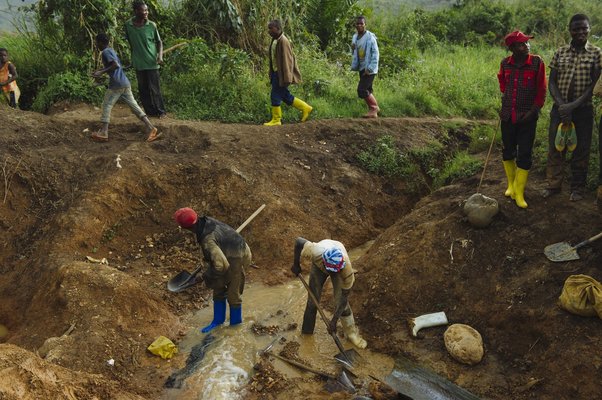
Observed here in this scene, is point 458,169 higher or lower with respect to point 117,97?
lower

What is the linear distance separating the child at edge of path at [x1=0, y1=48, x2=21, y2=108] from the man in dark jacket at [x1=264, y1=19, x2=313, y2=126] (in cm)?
451

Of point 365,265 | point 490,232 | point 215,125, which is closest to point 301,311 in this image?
point 365,265

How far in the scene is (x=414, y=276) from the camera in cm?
576

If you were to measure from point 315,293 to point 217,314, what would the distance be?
108 centimetres

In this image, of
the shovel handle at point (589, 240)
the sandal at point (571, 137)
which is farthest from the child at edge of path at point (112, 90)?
the shovel handle at point (589, 240)

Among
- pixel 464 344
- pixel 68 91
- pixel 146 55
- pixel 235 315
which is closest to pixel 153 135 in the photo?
pixel 146 55

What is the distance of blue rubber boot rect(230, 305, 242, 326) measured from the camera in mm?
5656

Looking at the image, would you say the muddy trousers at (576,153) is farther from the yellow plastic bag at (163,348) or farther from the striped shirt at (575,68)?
the yellow plastic bag at (163,348)

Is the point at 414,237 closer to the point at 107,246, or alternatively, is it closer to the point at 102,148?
the point at 107,246

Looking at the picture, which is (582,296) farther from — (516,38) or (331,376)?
(516,38)

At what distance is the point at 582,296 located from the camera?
453 centimetres

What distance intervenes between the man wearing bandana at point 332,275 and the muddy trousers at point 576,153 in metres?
2.43

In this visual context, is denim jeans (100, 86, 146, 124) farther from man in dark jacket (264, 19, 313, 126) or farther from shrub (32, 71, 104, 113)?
man in dark jacket (264, 19, 313, 126)

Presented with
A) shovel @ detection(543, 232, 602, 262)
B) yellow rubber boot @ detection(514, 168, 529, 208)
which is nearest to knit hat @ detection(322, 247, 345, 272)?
shovel @ detection(543, 232, 602, 262)
